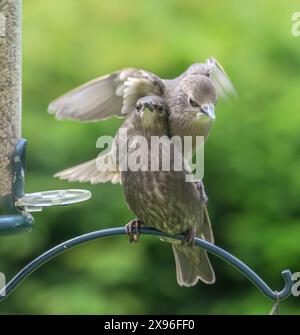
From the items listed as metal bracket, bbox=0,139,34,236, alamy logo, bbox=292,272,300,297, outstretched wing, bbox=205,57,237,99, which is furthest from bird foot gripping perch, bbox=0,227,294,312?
alamy logo, bbox=292,272,300,297

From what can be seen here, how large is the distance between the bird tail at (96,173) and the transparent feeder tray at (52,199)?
22.3 inches

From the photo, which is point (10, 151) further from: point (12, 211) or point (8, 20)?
point (8, 20)

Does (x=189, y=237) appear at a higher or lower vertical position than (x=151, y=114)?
lower

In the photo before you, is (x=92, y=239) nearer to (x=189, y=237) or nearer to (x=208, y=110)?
(x=189, y=237)

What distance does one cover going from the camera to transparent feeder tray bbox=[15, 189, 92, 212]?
4.84 meters

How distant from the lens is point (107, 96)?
17.7 ft

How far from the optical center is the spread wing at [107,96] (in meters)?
5.22

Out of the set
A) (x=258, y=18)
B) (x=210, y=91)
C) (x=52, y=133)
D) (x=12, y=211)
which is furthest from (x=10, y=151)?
Answer: (x=258, y=18)

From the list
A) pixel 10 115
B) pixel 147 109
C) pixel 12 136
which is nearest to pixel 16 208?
pixel 12 136

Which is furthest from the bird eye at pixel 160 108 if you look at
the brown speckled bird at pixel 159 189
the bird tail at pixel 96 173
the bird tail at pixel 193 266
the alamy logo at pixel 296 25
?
the alamy logo at pixel 296 25

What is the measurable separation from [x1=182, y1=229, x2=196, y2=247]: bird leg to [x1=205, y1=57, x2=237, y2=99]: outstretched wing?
39.7 inches

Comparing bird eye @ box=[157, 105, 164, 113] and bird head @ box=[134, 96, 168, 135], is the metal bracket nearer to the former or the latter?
bird head @ box=[134, 96, 168, 135]

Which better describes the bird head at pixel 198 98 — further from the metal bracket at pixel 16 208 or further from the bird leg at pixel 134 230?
the metal bracket at pixel 16 208

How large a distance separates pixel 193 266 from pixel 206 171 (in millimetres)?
1437
